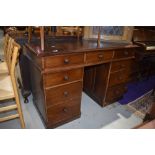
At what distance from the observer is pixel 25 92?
1.90m

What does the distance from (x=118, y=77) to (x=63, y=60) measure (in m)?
0.91

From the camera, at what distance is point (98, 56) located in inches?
56.5

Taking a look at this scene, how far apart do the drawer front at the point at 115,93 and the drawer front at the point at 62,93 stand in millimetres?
566

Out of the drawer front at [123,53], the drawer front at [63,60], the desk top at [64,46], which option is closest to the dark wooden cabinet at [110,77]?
the drawer front at [123,53]

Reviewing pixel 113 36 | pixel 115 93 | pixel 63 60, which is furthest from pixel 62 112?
pixel 113 36

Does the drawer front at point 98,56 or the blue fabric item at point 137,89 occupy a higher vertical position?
the drawer front at point 98,56

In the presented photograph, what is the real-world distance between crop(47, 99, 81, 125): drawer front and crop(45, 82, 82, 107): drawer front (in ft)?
0.22

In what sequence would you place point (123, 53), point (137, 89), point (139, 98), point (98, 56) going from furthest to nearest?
→ point (137, 89) < point (139, 98) < point (123, 53) < point (98, 56)

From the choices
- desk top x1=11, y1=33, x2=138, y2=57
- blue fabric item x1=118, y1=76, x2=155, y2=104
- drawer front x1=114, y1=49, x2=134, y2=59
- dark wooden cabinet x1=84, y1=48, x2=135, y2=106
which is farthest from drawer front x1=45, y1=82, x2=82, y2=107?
blue fabric item x1=118, y1=76, x2=155, y2=104

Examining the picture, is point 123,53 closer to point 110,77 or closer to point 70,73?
point 110,77

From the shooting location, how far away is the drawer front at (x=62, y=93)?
1312 mm

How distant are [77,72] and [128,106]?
1.11 metres

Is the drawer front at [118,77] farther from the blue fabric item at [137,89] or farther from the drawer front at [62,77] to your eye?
the drawer front at [62,77]
